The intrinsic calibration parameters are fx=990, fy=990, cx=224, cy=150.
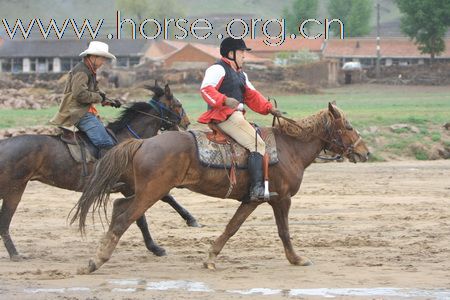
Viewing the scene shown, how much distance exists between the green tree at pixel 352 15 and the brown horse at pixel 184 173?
12498 cm

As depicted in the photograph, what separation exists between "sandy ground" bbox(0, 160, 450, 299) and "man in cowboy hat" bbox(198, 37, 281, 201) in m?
1.19

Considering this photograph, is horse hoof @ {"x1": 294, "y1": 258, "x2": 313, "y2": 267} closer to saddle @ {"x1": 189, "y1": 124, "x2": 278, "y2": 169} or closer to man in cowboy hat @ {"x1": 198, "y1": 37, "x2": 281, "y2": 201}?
man in cowboy hat @ {"x1": 198, "y1": 37, "x2": 281, "y2": 201}

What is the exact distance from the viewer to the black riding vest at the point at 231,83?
37.4 feet

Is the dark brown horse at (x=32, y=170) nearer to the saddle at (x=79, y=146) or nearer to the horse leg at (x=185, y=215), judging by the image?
the saddle at (x=79, y=146)

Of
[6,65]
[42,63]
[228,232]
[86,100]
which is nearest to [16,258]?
[86,100]

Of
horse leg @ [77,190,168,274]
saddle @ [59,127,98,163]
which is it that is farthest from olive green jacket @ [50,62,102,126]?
horse leg @ [77,190,168,274]

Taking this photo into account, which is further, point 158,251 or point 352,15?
point 352,15

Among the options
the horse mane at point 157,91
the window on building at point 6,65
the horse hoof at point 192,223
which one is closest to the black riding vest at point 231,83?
the horse mane at point 157,91

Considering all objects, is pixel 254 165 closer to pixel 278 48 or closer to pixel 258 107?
pixel 258 107

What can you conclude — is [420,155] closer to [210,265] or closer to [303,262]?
[303,262]

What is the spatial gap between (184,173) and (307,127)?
5.61 feet

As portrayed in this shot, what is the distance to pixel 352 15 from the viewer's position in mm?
136875

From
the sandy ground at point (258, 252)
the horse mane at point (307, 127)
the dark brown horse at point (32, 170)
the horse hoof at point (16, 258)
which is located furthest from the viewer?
the dark brown horse at point (32, 170)

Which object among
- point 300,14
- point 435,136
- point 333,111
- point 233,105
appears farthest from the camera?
point 300,14
